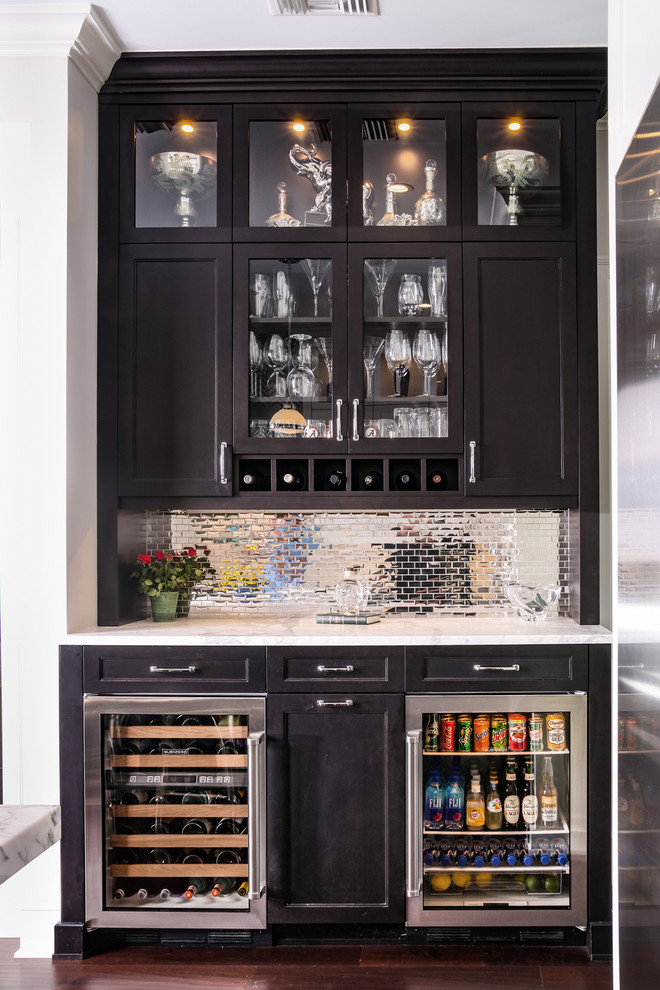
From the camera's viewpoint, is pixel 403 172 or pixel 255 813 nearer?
pixel 255 813

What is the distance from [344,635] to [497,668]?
51 centimetres

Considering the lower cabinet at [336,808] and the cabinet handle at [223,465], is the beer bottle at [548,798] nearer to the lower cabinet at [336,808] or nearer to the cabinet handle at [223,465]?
the lower cabinet at [336,808]

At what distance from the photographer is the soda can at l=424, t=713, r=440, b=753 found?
8.51ft

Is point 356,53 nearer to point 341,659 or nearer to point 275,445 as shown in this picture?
point 275,445

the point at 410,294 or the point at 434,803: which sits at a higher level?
the point at 410,294

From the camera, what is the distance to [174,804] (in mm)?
2615

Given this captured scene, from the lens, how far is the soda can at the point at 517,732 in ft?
8.51

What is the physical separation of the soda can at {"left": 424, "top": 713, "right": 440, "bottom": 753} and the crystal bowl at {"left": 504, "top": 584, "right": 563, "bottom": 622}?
542 millimetres

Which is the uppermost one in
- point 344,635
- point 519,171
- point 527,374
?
point 519,171

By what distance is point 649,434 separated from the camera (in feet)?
4.36

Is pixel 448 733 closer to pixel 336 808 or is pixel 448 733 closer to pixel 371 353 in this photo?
pixel 336 808

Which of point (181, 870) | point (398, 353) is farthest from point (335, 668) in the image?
point (398, 353)

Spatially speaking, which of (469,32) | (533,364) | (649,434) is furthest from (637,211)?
(469,32)

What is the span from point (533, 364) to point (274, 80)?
1366 millimetres
